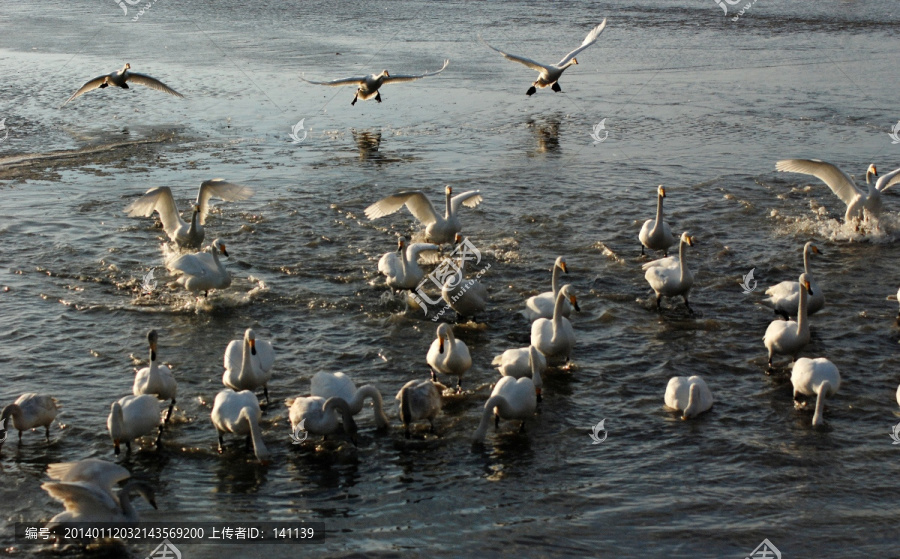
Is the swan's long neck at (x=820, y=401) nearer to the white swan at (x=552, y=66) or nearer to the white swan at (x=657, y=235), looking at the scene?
the white swan at (x=657, y=235)

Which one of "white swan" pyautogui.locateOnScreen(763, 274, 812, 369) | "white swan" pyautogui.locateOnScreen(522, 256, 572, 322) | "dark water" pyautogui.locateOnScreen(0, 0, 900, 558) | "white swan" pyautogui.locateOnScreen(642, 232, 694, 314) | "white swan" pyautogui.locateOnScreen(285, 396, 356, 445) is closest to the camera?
"dark water" pyautogui.locateOnScreen(0, 0, 900, 558)

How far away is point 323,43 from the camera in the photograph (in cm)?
3111

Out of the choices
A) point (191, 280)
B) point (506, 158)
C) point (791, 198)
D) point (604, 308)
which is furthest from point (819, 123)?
point (191, 280)

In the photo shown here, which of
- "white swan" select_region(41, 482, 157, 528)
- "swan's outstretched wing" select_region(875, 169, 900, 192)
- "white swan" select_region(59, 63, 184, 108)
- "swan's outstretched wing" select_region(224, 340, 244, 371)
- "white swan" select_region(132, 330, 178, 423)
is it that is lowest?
"white swan" select_region(41, 482, 157, 528)

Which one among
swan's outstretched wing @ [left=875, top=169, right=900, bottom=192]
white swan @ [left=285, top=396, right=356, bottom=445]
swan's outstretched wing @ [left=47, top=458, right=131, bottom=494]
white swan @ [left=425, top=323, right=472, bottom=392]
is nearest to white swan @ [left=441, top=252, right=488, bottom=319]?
white swan @ [left=425, top=323, right=472, bottom=392]

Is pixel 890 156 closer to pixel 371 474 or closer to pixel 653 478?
pixel 653 478

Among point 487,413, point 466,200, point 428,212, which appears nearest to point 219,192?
point 428,212

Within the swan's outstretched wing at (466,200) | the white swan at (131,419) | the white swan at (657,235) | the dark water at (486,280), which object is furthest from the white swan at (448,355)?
the swan's outstretched wing at (466,200)

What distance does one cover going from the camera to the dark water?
8.00m

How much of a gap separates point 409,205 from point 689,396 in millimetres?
6221

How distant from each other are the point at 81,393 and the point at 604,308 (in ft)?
20.6

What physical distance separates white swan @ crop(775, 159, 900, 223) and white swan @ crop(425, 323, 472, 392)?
7.41m

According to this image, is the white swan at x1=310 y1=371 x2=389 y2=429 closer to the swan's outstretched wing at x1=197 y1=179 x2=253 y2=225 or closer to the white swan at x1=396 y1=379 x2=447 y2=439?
the white swan at x1=396 y1=379 x2=447 y2=439

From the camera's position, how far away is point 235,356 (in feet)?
31.9
